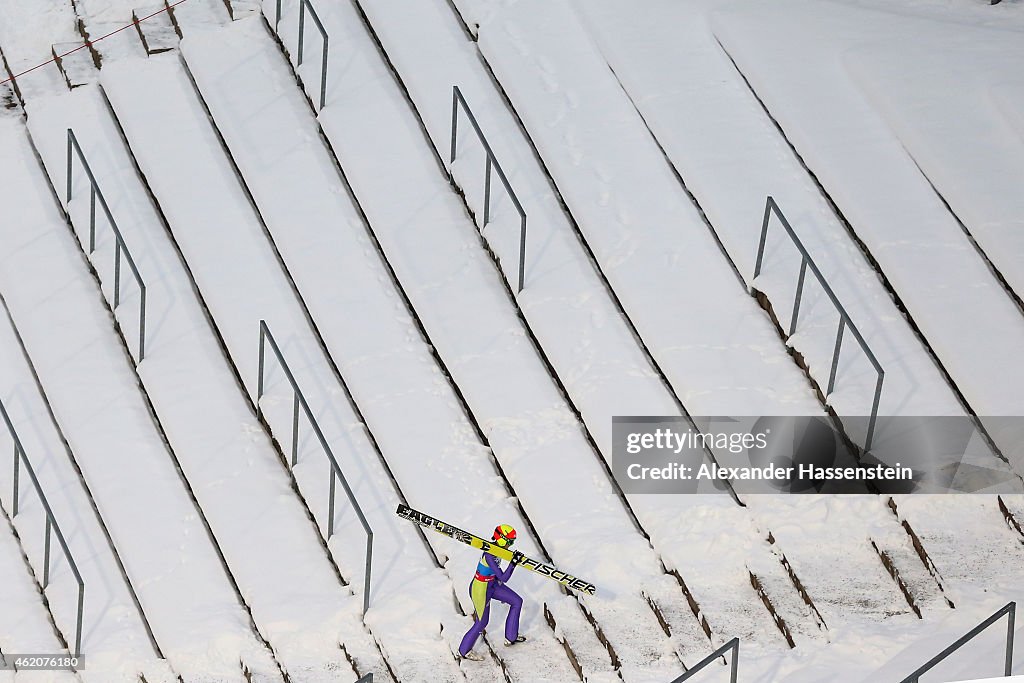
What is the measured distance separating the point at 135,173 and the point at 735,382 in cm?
593

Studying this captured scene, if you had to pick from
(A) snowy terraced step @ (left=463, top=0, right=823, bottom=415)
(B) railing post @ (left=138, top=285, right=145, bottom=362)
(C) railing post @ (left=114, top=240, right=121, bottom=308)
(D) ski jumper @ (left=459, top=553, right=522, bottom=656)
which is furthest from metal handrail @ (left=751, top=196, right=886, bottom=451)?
(C) railing post @ (left=114, top=240, right=121, bottom=308)

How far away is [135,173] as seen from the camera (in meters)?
14.7

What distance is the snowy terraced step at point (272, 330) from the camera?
38.7ft

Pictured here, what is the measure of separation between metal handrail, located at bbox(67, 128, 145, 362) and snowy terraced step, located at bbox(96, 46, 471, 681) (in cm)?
→ 50

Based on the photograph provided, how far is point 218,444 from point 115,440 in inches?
35.3

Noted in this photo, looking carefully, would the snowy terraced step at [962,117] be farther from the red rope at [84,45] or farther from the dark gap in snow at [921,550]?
the red rope at [84,45]

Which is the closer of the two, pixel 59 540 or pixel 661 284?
pixel 59 540

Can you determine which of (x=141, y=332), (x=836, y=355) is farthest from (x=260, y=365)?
(x=836, y=355)

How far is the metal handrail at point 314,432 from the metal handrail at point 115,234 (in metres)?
1.07

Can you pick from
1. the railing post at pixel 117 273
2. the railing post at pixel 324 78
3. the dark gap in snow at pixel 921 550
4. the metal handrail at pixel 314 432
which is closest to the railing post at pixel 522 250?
the metal handrail at pixel 314 432

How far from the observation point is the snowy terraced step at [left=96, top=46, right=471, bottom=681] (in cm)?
1178

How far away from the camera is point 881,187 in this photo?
1361cm

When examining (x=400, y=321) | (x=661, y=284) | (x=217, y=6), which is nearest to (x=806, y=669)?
(x=661, y=284)

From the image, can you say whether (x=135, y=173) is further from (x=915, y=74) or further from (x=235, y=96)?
(x=915, y=74)
